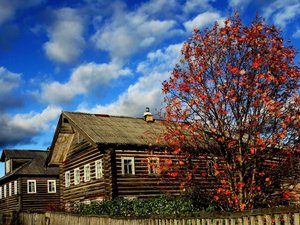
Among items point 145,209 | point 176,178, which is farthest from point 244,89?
point 145,209

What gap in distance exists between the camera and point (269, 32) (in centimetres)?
1195

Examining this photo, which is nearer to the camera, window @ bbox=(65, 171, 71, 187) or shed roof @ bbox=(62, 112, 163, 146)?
shed roof @ bbox=(62, 112, 163, 146)

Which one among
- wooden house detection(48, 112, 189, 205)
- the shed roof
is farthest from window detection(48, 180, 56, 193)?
the shed roof

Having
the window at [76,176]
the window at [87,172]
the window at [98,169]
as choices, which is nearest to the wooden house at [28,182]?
the window at [76,176]

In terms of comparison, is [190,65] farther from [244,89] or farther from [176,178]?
[176,178]

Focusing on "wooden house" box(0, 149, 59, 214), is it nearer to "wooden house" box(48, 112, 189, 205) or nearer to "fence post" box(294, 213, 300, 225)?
"wooden house" box(48, 112, 189, 205)

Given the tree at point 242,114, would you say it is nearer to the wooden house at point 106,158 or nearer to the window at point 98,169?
the wooden house at point 106,158

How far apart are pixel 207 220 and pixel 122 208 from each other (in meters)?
12.4

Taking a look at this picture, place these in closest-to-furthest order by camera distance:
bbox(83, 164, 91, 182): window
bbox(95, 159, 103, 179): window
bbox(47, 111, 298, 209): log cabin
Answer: bbox(47, 111, 298, 209): log cabin
bbox(95, 159, 103, 179): window
bbox(83, 164, 91, 182): window

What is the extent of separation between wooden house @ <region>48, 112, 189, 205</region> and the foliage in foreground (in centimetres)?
265

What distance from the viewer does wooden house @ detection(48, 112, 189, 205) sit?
26672 millimetres

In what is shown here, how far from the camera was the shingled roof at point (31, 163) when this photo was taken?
45138 mm

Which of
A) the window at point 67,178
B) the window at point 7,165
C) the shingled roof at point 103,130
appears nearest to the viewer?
the shingled roof at point 103,130

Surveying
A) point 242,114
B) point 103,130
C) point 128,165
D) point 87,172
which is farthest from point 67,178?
point 242,114
